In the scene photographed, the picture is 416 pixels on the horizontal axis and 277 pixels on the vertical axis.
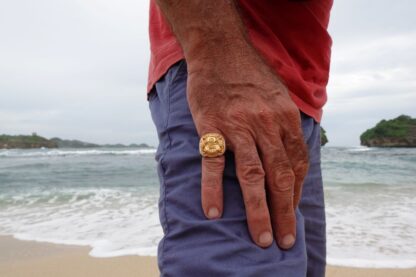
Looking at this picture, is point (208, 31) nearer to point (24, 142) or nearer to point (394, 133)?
point (394, 133)

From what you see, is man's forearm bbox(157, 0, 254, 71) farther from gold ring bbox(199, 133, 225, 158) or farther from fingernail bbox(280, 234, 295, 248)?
fingernail bbox(280, 234, 295, 248)

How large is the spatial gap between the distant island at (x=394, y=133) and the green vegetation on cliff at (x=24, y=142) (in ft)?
136

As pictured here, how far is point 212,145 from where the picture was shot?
0.78 m

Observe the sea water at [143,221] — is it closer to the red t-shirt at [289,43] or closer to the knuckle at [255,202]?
the red t-shirt at [289,43]

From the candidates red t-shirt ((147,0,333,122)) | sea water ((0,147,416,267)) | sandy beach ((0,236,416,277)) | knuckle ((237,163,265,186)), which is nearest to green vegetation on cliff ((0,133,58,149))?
sea water ((0,147,416,267))

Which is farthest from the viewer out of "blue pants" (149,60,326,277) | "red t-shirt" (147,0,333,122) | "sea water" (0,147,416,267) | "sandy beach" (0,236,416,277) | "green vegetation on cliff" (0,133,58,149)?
"green vegetation on cliff" (0,133,58,149)

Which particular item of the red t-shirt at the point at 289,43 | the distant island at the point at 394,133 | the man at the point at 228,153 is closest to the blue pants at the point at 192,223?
the man at the point at 228,153

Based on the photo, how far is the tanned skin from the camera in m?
0.78

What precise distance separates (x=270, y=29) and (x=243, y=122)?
0.93ft

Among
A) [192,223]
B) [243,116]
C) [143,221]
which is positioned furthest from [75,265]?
[243,116]

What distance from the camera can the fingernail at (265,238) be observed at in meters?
0.77

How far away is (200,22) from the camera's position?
822mm

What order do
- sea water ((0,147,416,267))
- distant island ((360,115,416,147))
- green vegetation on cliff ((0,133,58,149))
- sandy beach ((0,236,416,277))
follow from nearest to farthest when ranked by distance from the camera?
sandy beach ((0,236,416,277)), sea water ((0,147,416,267)), distant island ((360,115,416,147)), green vegetation on cliff ((0,133,58,149))

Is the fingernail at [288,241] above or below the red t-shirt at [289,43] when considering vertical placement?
below
